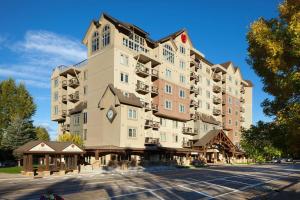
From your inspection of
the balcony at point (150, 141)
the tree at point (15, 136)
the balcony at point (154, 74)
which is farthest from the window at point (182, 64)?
the tree at point (15, 136)

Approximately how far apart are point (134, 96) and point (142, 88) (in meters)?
2.11

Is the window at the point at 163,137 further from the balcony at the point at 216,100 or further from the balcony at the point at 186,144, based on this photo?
the balcony at the point at 216,100

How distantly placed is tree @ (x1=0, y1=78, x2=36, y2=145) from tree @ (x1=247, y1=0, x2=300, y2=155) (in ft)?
221

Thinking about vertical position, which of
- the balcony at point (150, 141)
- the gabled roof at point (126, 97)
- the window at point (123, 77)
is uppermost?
the window at point (123, 77)

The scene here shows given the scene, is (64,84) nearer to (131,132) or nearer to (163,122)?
(131,132)

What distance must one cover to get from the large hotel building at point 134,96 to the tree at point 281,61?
109ft

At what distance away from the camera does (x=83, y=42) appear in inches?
2349

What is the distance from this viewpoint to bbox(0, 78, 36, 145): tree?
74188 millimetres

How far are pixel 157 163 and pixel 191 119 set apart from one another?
55.6ft

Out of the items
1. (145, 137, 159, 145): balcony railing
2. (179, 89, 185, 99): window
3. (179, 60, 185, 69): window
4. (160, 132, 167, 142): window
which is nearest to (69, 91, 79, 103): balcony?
(145, 137, 159, 145): balcony railing

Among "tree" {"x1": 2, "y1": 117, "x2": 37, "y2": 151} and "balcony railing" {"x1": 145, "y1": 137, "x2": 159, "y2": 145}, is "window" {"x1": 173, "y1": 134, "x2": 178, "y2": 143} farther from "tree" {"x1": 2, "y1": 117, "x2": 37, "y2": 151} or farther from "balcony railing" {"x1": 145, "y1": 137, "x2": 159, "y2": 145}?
A: "tree" {"x1": 2, "y1": 117, "x2": 37, "y2": 151}

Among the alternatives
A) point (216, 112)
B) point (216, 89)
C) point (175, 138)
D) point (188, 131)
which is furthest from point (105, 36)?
point (216, 112)

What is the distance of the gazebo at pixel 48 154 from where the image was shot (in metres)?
38.0

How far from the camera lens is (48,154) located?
39.2 metres
